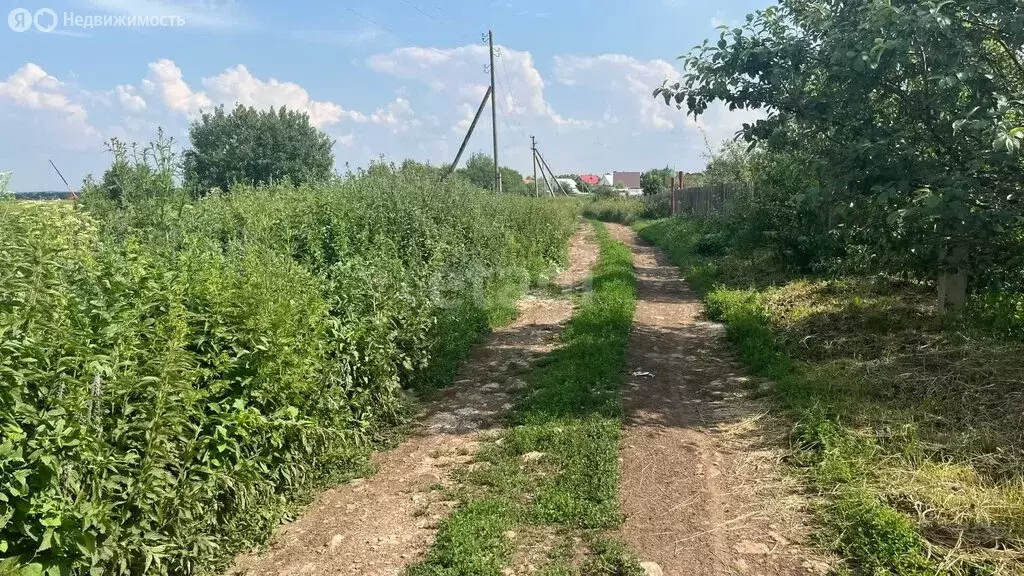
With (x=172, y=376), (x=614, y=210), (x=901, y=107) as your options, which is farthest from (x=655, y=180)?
(x=172, y=376)

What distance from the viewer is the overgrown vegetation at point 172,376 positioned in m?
2.66

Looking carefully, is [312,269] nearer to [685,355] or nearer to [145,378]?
[145,378]

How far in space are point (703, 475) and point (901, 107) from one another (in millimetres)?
3867

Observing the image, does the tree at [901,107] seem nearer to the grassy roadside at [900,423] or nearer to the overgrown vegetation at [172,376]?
the grassy roadside at [900,423]

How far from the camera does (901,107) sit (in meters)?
6.12

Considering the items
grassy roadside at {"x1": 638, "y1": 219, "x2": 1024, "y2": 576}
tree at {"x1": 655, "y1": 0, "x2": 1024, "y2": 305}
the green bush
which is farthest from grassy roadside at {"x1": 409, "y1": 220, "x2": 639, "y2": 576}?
the green bush

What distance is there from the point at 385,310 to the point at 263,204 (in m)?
3.23

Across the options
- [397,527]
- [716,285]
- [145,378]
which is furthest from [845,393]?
[716,285]

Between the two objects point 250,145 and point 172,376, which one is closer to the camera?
point 172,376

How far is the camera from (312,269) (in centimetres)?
603

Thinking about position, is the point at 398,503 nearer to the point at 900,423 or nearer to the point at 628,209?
the point at 900,423

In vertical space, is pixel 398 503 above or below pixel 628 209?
below

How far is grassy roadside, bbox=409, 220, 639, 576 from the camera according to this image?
355 centimetres

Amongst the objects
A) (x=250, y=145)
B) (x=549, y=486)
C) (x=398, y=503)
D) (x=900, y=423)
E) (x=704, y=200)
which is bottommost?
(x=398, y=503)
